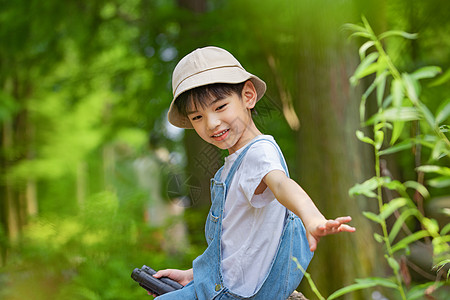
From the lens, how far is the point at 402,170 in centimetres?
802

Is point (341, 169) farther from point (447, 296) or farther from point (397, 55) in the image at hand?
point (397, 55)

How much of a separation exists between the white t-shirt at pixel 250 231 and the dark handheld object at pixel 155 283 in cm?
30

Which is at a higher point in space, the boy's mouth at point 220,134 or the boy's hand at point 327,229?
the boy's mouth at point 220,134

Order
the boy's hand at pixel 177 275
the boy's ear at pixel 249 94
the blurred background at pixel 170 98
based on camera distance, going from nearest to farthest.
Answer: the boy's ear at pixel 249 94
the boy's hand at pixel 177 275
the blurred background at pixel 170 98

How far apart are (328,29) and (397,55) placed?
2662mm

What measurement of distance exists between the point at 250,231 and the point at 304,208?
32 centimetres

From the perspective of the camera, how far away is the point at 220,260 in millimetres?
1635

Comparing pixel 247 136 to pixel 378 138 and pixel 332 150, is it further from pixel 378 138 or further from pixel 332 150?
pixel 332 150

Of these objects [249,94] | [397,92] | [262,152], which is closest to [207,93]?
[249,94]

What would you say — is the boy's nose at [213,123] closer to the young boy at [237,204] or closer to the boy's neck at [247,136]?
the young boy at [237,204]

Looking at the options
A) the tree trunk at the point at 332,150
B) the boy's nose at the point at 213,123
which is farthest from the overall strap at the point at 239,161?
the tree trunk at the point at 332,150

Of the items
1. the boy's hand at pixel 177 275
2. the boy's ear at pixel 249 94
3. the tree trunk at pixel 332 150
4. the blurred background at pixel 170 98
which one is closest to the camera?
the boy's ear at pixel 249 94

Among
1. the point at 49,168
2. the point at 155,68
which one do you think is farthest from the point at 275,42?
the point at 49,168

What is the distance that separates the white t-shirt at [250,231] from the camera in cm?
157
